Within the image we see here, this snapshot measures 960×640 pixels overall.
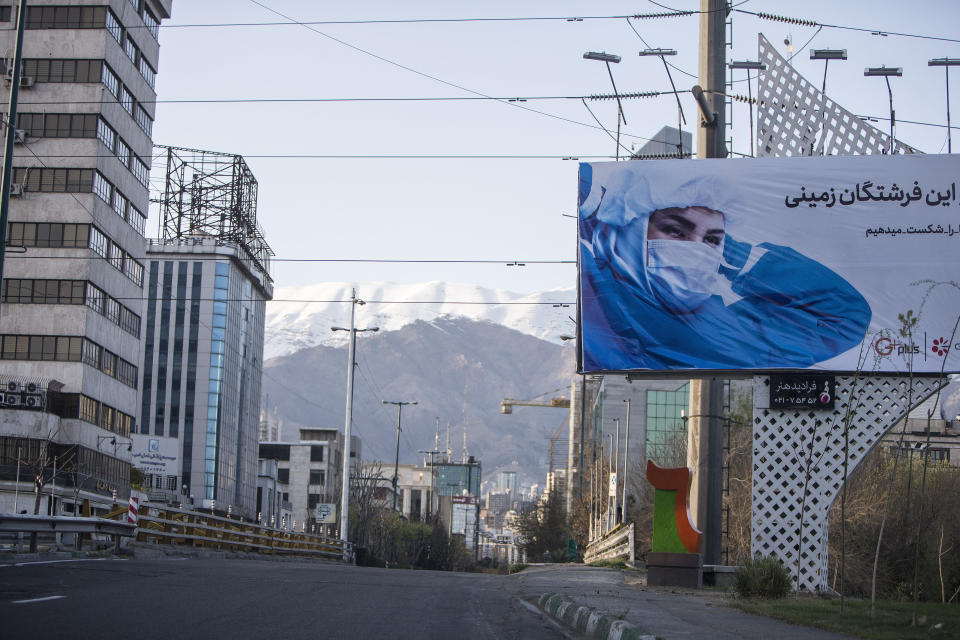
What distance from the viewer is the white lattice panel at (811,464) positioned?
22375 mm

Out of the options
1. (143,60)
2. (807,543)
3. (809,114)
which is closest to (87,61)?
(143,60)

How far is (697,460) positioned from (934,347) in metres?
5.50

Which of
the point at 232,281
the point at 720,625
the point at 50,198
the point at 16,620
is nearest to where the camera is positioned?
the point at 16,620

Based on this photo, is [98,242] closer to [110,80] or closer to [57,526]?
[110,80]

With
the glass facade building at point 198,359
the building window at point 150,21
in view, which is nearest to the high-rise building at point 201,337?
the glass facade building at point 198,359

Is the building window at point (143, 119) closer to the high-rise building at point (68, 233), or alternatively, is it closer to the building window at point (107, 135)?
the high-rise building at point (68, 233)

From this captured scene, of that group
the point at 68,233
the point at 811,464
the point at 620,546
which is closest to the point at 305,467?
the point at 68,233

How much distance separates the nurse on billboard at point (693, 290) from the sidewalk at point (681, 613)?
5554 millimetres

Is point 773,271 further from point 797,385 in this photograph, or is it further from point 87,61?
point 87,61

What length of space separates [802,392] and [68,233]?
57588 millimetres

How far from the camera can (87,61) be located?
232ft

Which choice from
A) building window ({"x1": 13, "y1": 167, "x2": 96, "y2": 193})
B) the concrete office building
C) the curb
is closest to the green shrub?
the curb

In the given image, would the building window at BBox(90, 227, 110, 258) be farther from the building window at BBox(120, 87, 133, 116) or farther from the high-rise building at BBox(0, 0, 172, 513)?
the building window at BBox(120, 87, 133, 116)

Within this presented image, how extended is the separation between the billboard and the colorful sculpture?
2.27m
